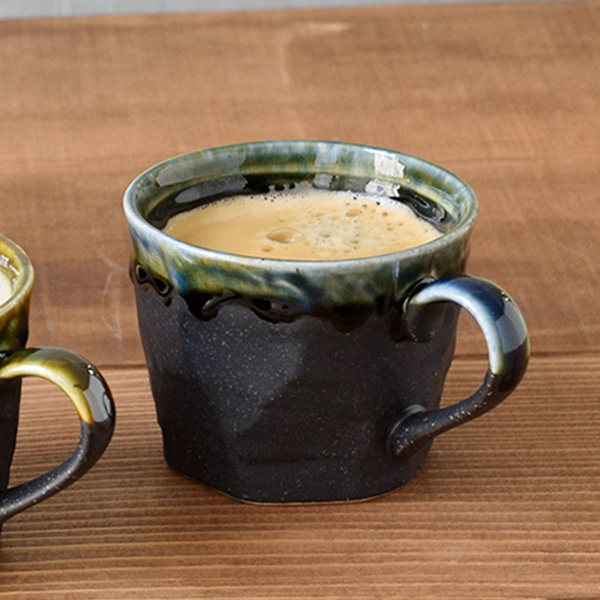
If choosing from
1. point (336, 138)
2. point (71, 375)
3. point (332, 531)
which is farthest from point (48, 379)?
point (336, 138)

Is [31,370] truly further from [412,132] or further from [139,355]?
[412,132]

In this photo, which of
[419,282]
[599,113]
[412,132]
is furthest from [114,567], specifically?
[599,113]

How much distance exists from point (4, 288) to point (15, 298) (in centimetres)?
5

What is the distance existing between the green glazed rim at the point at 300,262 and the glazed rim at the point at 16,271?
0.05m

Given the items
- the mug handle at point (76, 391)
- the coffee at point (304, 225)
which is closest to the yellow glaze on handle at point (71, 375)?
the mug handle at point (76, 391)

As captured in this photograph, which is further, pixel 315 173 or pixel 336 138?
pixel 336 138

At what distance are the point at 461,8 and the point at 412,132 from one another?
0.19 m

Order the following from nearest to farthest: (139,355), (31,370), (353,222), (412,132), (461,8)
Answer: (31,370) < (353,222) < (139,355) < (412,132) < (461,8)

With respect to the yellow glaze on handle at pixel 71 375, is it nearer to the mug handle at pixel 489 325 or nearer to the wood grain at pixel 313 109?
the mug handle at pixel 489 325

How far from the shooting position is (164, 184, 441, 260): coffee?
50cm

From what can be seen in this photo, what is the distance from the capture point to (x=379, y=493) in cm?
51

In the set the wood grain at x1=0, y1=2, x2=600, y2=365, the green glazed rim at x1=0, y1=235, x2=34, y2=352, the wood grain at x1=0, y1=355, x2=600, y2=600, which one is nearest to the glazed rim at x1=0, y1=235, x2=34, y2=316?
the green glazed rim at x1=0, y1=235, x2=34, y2=352

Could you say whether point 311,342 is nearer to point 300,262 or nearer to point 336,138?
point 300,262

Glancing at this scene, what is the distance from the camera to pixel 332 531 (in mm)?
481
